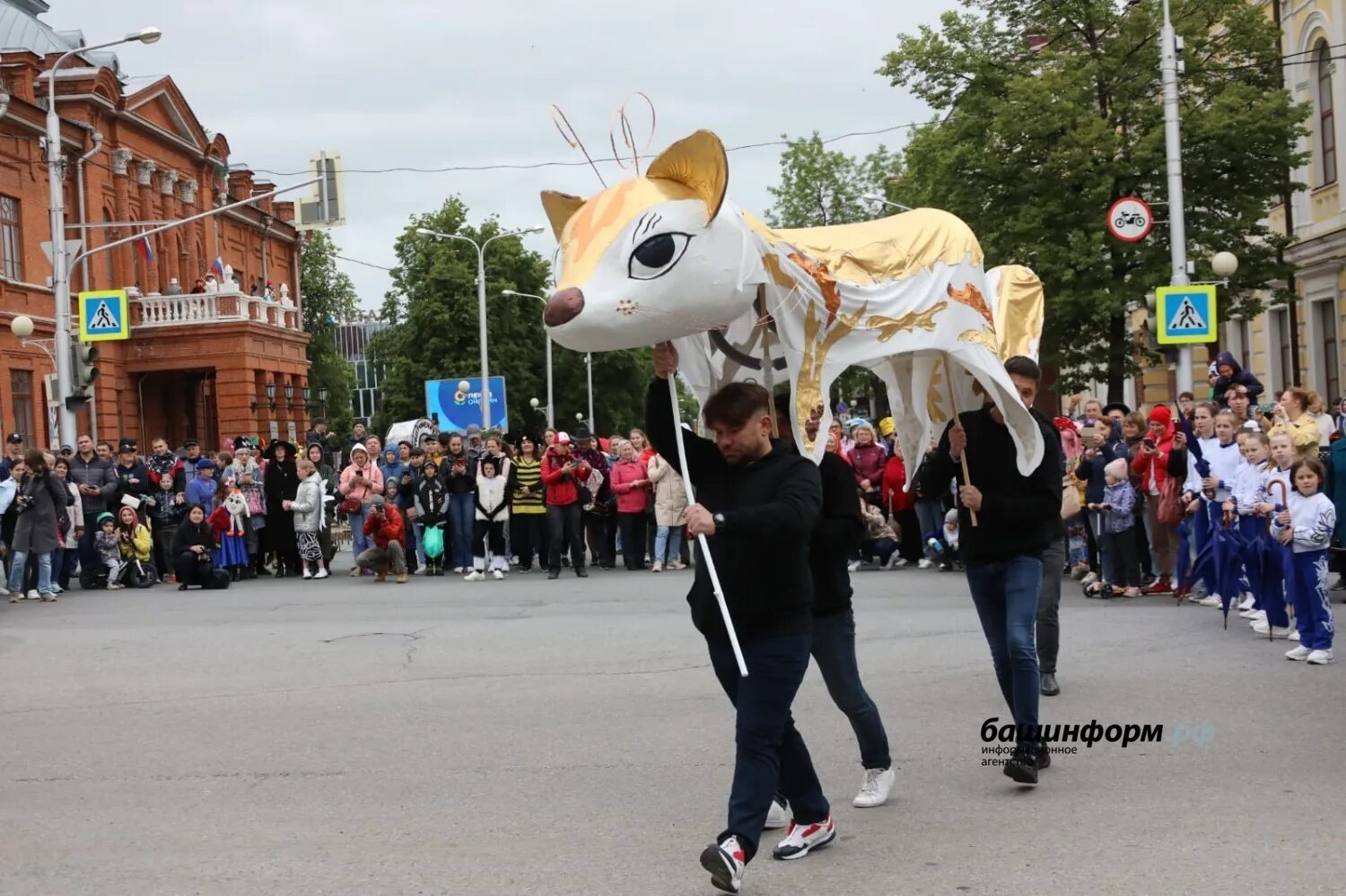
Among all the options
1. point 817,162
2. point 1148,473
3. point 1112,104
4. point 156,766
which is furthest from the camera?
point 817,162

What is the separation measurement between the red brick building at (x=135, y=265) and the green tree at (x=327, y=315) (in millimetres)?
18707

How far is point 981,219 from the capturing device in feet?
103

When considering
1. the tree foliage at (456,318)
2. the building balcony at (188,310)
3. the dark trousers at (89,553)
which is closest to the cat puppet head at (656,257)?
the dark trousers at (89,553)

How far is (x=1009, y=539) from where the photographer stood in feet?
24.5

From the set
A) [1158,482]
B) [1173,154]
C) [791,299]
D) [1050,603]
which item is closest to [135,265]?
[1173,154]

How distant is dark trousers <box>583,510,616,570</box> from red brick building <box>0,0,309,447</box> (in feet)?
58.1

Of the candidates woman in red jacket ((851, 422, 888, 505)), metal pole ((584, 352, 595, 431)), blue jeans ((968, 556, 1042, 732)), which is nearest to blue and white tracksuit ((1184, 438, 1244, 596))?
woman in red jacket ((851, 422, 888, 505))

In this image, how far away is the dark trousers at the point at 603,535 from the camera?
828 inches

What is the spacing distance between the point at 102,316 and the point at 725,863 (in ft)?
77.6

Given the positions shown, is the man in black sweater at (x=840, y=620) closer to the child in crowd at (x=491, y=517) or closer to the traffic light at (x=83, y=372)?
the child in crowd at (x=491, y=517)

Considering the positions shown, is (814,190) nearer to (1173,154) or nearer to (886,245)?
(1173,154)

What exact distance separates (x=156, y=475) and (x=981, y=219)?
55.4 feet

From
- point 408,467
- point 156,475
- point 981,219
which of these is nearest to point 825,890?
point 408,467

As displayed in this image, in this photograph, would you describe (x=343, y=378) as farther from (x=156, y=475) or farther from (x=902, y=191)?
(x=156, y=475)
